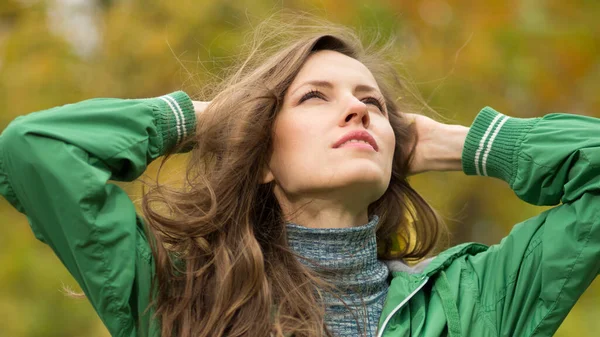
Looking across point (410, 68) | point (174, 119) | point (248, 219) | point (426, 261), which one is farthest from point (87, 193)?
point (410, 68)

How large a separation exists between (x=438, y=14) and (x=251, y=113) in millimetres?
2399

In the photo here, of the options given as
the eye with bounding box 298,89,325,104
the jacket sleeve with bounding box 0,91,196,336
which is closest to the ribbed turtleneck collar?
the eye with bounding box 298,89,325,104

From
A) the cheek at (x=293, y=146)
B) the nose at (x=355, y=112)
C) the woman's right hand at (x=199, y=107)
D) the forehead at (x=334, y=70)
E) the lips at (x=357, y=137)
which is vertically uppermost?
the forehead at (x=334, y=70)

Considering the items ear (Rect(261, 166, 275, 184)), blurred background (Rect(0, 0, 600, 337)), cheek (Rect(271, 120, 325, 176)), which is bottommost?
blurred background (Rect(0, 0, 600, 337))

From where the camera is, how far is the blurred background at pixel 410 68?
4.77 meters

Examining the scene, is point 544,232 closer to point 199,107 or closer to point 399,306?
point 399,306

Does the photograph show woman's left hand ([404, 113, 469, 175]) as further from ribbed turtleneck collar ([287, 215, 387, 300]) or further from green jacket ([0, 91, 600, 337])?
ribbed turtleneck collar ([287, 215, 387, 300])

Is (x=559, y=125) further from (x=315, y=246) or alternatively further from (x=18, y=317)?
(x=18, y=317)

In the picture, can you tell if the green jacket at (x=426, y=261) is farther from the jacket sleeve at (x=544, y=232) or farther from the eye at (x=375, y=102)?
the eye at (x=375, y=102)

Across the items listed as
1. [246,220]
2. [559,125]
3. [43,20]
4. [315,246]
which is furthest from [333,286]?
[43,20]

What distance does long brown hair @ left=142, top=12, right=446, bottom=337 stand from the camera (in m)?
2.50

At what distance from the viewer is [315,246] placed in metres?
2.69

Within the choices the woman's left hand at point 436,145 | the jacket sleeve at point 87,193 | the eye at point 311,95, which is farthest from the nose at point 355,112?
the jacket sleeve at point 87,193

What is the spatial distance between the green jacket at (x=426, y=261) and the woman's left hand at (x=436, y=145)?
0.26 feet
